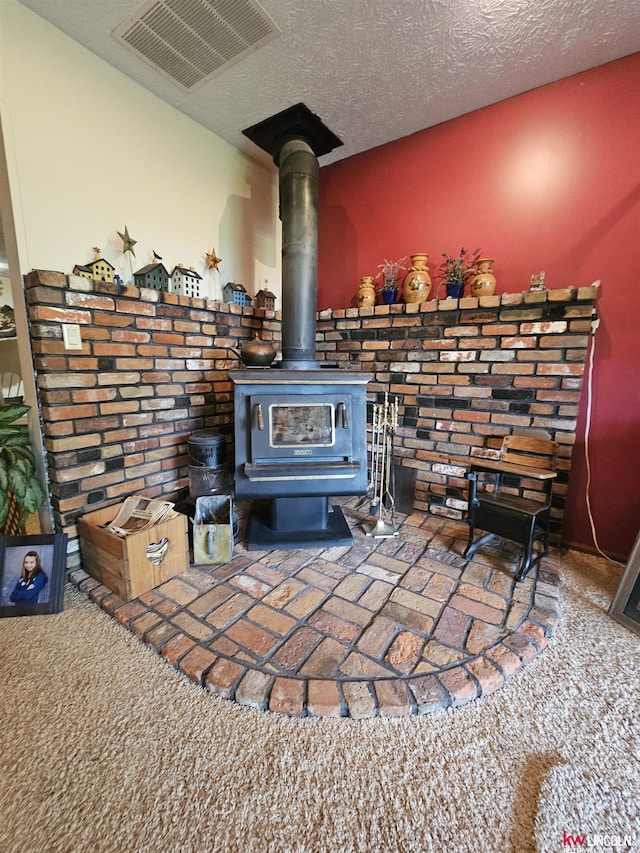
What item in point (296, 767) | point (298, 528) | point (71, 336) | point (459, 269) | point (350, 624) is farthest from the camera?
point (459, 269)

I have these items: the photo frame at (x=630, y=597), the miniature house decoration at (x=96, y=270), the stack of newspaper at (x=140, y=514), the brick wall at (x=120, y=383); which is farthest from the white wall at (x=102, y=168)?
the photo frame at (x=630, y=597)

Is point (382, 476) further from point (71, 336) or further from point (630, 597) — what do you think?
point (71, 336)

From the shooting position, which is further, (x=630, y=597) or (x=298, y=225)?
(x=298, y=225)

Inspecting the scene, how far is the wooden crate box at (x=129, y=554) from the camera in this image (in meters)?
1.41

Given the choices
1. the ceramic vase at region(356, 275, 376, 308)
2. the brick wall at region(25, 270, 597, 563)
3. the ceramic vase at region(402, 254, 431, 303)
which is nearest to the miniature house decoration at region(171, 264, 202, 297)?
the brick wall at region(25, 270, 597, 563)

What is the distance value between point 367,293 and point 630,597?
210 centimetres

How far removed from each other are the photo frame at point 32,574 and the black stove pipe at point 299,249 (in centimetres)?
136

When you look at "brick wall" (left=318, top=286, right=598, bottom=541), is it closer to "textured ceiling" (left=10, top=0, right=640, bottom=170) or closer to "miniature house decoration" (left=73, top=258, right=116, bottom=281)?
"textured ceiling" (left=10, top=0, right=640, bottom=170)

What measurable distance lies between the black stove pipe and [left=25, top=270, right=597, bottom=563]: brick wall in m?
0.53

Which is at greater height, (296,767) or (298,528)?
(298,528)

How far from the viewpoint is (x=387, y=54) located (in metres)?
1.59

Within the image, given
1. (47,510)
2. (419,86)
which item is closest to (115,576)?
(47,510)

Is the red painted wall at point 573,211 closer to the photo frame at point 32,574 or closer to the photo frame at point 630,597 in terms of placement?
the photo frame at point 630,597

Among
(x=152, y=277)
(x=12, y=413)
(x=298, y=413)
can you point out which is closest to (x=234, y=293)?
(x=152, y=277)
